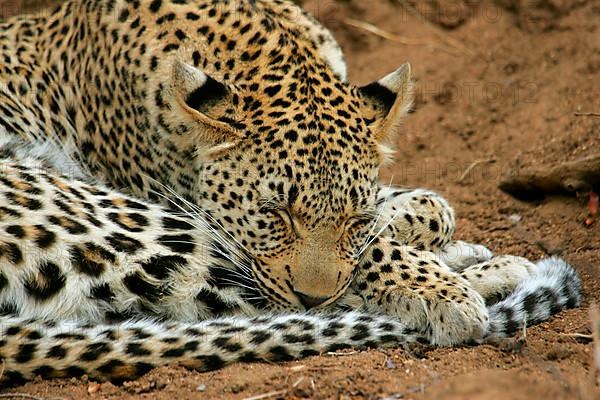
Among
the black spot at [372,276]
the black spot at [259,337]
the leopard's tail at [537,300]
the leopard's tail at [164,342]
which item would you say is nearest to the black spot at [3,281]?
the leopard's tail at [164,342]

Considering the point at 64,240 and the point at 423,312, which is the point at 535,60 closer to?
the point at 423,312

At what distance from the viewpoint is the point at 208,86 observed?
5.34 m

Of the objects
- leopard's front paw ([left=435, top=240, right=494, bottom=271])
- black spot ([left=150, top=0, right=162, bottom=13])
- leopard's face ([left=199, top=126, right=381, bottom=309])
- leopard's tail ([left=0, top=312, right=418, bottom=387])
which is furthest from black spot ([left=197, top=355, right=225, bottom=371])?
black spot ([left=150, top=0, right=162, bottom=13])

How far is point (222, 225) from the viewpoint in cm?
552

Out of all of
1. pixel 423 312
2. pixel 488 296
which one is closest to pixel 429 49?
pixel 488 296

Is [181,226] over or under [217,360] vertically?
over

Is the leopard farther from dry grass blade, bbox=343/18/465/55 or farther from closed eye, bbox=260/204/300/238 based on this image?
dry grass blade, bbox=343/18/465/55

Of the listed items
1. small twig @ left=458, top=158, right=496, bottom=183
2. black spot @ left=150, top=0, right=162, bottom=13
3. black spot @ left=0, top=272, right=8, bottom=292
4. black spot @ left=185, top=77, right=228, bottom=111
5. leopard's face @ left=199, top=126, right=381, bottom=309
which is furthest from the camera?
small twig @ left=458, top=158, right=496, bottom=183

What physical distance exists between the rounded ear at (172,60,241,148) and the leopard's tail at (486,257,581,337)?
179 centimetres

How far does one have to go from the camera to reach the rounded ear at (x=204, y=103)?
530 centimetres

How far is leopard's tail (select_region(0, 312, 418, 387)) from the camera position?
459 cm

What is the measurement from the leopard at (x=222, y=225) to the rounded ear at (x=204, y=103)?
0.01 meters

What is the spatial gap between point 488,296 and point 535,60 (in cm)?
381

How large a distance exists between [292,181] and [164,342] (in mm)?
1111
